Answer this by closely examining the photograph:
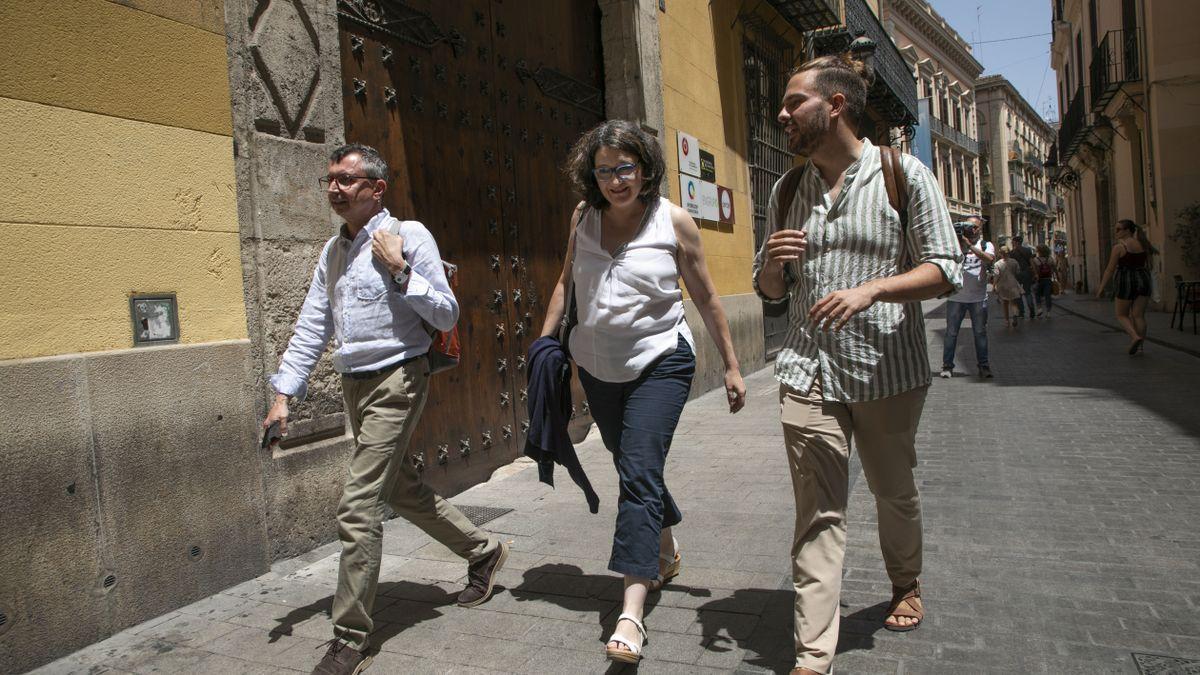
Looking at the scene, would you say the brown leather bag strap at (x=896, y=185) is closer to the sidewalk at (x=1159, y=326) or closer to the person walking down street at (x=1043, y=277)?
the sidewalk at (x=1159, y=326)

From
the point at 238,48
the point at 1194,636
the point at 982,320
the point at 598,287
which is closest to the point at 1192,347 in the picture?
the point at 982,320

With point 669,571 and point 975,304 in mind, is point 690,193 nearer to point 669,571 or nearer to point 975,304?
point 975,304

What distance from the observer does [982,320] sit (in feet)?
32.5

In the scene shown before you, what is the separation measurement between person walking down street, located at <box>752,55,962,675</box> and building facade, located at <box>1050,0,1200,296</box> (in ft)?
56.5

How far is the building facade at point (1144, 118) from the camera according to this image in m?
17.8

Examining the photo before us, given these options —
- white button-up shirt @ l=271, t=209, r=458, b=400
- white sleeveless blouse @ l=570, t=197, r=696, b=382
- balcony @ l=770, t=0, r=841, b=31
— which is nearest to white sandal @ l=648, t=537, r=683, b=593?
white sleeveless blouse @ l=570, t=197, r=696, b=382

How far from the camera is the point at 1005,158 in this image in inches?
2237

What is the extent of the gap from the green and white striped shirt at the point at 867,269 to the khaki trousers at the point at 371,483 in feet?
4.48

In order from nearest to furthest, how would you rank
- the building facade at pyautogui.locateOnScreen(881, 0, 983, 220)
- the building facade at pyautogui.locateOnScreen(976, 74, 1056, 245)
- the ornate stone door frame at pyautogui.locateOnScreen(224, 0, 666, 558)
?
the ornate stone door frame at pyautogui.locateOnScreen(224, 0, 666, 558)
the building facade at pyautogui.locateOnScreen(881, 0, 983, 220)
the building facade at pyautogui.locateOnScreen(976, 74, 1056, 245)

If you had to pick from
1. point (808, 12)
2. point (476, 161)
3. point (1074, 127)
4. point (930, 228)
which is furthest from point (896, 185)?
point (1074, 127)

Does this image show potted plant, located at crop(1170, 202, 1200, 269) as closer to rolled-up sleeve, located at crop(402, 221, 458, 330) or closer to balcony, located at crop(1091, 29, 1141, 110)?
balcony, located at crop(1091, 29, 1141, 110)

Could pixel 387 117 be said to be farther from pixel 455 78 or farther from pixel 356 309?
pixel 356 309

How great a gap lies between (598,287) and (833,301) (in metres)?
1.01

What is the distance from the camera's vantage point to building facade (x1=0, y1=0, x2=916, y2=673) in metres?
3.22
